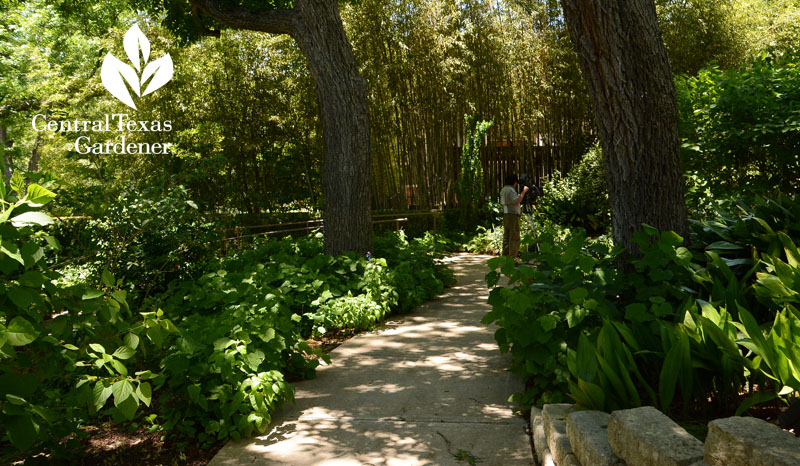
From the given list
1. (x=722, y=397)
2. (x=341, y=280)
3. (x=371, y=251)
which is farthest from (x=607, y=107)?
(x=371, y=251)

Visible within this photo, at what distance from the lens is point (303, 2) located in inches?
249

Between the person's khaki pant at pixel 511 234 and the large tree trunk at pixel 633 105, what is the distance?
553cm

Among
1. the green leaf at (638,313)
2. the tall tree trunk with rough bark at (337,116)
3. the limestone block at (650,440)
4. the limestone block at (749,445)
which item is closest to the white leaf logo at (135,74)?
the tall tree trunk with rough bark at (337,116)

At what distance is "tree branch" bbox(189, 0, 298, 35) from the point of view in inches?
257

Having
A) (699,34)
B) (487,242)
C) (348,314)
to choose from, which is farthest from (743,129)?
(699,34)

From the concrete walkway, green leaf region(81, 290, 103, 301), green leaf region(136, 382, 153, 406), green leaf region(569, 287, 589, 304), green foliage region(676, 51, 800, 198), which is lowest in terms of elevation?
the concrete walkway

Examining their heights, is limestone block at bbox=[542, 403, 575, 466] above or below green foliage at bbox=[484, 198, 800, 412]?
below


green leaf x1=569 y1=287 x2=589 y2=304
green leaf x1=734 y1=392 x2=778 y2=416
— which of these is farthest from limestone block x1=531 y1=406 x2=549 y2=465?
green leaf x1=734 y1=392 x2=778 y2=416

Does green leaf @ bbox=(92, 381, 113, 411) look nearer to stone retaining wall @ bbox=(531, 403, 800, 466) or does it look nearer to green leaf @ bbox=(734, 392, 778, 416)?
stone retaining wall @ bbox=(531, 403, 800, 466)

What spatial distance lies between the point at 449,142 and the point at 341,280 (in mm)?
7865

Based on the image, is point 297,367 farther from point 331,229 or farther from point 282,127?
point 282,127

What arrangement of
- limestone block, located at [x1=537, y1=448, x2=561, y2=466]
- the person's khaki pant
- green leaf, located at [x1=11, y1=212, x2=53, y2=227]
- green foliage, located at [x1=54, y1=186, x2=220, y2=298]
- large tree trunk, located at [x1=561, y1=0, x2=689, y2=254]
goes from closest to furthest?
green leaf, located at [x1=11, y1=212, x2=53, y2=227] < limestone block, located at [x1=537, y1=448, x2=561, y2=466] < large tree trunk, located at [x1=561, y1=0, x2=689, y2=254] < green foliage, located at [x1=54, y1=186, x2=220, y2=298] < the person's khaki pant

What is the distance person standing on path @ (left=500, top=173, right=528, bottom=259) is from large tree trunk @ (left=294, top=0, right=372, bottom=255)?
3096 millimetres

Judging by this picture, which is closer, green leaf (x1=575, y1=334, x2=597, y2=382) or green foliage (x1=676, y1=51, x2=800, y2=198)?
green leaf (x1=575, y1=334, x2=597, y2=382)
